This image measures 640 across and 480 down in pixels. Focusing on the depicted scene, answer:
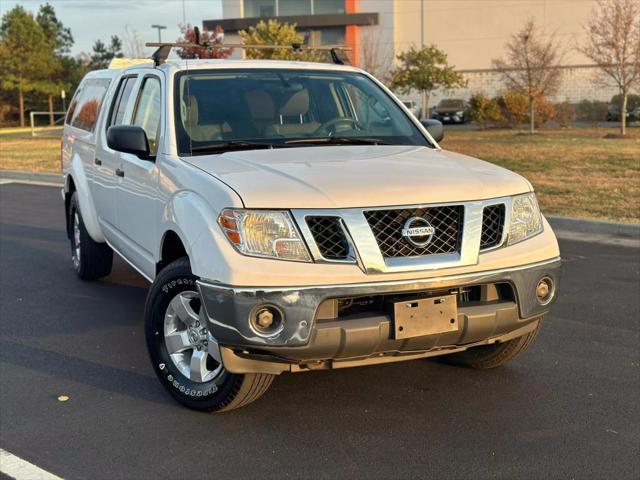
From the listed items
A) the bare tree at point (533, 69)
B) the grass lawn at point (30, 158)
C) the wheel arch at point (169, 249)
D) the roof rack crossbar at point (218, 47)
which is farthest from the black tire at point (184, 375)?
the bare tree at point (533, 69)

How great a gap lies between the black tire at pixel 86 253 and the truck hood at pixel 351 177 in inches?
123

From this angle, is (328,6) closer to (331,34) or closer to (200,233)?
(331,34)

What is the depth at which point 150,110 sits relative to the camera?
5.30m

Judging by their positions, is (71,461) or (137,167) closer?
(71,461)

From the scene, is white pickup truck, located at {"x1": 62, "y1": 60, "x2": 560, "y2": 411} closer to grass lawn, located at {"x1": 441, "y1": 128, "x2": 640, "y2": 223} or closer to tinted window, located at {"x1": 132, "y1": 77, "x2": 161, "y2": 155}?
tinted window, located at {"x1": 132, "y1": 77, "x2": 161, "y2": 155}

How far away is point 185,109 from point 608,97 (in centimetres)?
4601

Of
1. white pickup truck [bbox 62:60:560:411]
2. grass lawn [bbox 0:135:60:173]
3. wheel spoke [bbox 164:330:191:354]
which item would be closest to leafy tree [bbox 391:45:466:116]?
grass lawn [bbox 0:135:60:173]

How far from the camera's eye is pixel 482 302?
3.86 meters

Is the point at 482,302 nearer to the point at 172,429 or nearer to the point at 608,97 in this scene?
the point at 172,429

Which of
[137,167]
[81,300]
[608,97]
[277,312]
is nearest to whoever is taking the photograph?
[277,312]

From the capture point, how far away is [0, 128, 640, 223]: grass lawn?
1102 centimetres

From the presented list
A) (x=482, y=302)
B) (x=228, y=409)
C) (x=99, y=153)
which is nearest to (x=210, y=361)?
(x=228, y=409)

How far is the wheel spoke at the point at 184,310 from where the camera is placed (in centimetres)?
413

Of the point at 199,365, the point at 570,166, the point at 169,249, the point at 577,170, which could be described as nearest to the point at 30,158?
the point at 570,166
